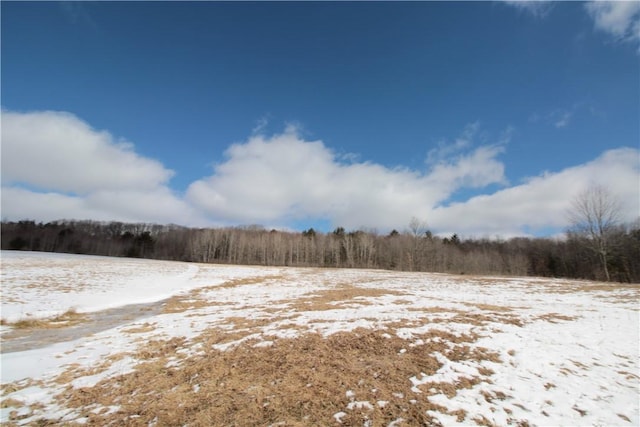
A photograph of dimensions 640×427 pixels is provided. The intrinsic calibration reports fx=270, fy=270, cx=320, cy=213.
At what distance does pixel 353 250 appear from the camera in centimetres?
8456

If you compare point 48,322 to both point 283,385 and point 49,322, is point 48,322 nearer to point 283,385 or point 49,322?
point 49,322

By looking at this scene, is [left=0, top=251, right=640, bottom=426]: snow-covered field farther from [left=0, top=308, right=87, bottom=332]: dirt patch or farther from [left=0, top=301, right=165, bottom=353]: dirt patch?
[left=0, top=301, right=165, bottom=353]: dirt patch

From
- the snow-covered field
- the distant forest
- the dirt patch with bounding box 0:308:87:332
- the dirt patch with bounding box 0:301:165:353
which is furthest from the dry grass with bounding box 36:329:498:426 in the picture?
the distant forest

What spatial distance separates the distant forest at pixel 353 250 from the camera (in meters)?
65.4

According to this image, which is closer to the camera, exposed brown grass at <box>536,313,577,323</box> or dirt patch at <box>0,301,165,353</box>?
dirt patch at <box>0,301,165,353</box>

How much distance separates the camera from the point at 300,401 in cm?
488

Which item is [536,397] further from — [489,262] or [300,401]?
[489,262]

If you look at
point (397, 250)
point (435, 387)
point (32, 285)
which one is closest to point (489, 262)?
point (397, 250)

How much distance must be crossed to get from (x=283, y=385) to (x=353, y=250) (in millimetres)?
80293

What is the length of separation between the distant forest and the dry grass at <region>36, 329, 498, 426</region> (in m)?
58.6

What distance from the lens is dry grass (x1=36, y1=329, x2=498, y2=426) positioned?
452 cm

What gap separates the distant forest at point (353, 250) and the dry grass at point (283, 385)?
5858 centimetres

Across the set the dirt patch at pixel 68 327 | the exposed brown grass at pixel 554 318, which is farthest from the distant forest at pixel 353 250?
the dirt patch at pixel 68 327

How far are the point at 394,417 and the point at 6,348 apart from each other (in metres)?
11.9
